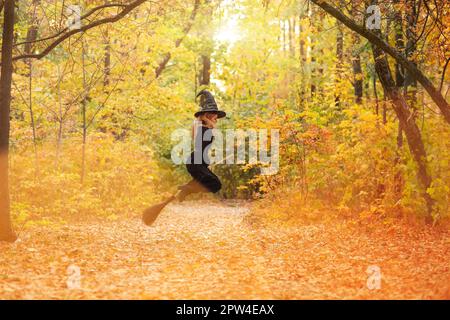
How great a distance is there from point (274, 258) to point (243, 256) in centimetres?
49

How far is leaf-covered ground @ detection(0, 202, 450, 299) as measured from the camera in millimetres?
5750

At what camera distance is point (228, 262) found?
7656 millimetres

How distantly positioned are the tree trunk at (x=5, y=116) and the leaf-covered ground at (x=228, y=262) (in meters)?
Result: 0.40

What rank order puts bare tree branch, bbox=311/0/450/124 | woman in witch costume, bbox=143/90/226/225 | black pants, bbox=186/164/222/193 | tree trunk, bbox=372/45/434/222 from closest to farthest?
bare tree branch, bbox=311/0/450/124 < woman in witch costume, bbox=143/90/226/225 < black pants, bbox=186/164/222/193 < tree trunk, bbox=372/45/434/222

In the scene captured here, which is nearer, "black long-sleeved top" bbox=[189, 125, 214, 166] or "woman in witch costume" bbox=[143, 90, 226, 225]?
"black long-sleeved top" bbox=[189, 125, 214, 166]

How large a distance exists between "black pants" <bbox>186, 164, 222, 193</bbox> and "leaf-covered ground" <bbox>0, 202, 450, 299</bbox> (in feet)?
3.38

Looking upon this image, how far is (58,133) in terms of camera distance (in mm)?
14664

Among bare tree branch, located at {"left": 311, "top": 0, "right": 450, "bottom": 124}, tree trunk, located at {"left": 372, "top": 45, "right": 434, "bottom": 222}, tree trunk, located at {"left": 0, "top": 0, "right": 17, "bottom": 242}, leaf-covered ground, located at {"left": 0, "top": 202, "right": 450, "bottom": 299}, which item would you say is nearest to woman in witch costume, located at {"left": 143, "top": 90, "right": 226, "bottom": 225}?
leaf-covered ground, located at {"left": 0, "top": 202, "right": 450, "bottom": 299}

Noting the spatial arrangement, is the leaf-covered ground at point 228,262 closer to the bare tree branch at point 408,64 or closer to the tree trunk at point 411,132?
the tree trunk at point 411,132

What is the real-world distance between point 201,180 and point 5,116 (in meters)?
3.52

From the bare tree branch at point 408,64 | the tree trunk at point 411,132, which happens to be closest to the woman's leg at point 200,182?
the bare tree branch at point 408,64

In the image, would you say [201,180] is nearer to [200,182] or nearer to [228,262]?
[200,182]

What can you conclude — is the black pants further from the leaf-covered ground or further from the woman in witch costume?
the leaf-covered ground

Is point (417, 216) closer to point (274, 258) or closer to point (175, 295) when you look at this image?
point (274, 258)
